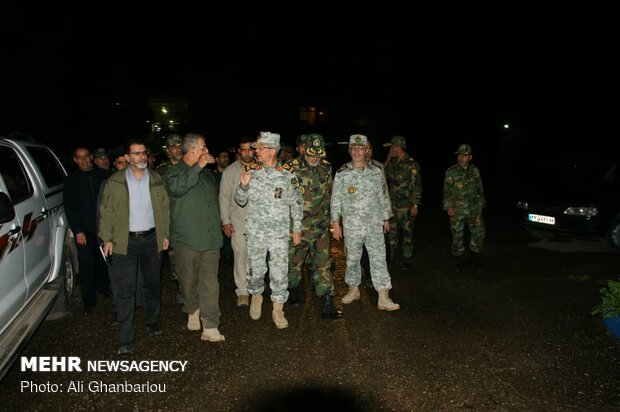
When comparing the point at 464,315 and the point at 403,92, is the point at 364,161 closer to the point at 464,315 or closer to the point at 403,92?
the point at 464,315

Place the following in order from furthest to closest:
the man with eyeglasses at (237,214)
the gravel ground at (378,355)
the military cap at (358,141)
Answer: the man with eyeglasses at (237,214) → the military cap at (358,141) → the gravel ground at (378,355)

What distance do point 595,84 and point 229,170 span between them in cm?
2322

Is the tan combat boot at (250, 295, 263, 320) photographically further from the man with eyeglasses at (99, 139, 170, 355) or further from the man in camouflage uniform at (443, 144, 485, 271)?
the man in camouflage uniform at (443, 144, 485, 271)

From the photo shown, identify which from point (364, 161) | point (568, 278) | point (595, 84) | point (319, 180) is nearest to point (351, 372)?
point (319, 180)

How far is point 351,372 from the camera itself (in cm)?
417

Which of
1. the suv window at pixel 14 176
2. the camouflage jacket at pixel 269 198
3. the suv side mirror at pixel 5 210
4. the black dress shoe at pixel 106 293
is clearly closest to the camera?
the suv side mirror at pixel 5 210

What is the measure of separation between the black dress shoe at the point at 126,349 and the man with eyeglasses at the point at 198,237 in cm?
69

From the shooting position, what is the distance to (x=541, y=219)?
904cm

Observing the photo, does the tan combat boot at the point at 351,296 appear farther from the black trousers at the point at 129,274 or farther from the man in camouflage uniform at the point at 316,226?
the black trousers at the point at 129,274

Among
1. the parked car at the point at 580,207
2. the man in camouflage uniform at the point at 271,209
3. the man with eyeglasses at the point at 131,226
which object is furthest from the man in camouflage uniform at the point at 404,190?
the man with eyeglasses at the point at 131,226

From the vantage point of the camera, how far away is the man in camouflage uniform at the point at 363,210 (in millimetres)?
5555

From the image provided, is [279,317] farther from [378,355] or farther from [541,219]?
[541,219]

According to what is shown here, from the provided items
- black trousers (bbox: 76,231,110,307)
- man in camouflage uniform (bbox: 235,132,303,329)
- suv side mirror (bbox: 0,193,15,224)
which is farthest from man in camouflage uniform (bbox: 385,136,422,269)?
suv side mirror (bbox: 0,193,15,224)

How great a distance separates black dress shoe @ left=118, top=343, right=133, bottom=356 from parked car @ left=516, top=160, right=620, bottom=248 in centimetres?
764
